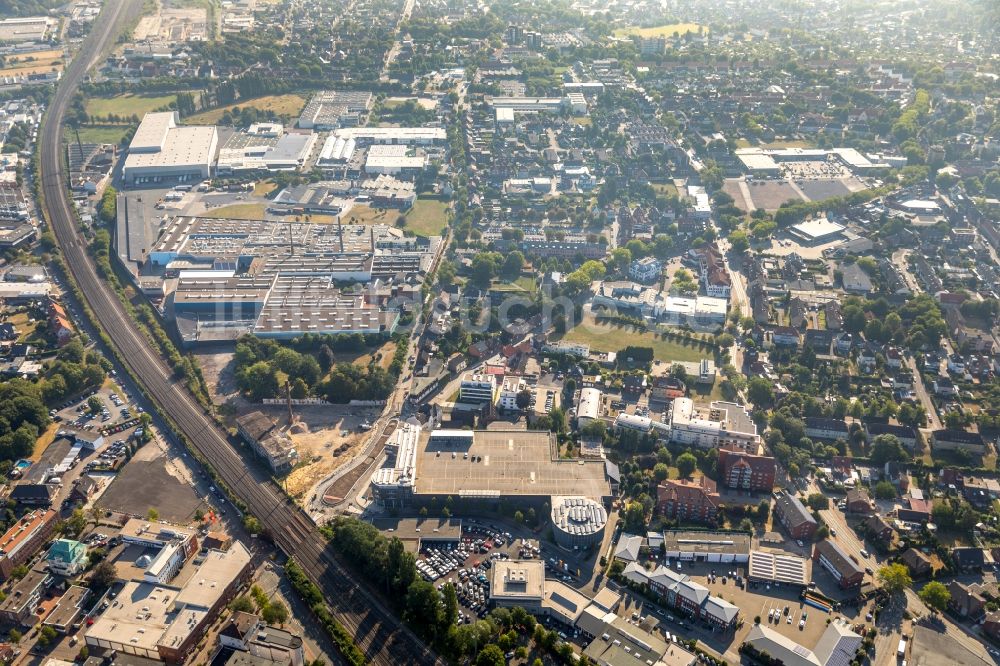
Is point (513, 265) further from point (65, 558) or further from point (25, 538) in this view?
point (25, 538)

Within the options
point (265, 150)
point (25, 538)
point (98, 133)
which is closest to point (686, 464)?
point (25, 538)

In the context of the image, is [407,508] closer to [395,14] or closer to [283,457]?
[283,457]

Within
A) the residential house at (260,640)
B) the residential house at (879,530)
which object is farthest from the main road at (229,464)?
the residential house at (879,530)

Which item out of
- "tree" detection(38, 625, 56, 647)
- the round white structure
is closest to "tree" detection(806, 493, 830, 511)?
the round white structure

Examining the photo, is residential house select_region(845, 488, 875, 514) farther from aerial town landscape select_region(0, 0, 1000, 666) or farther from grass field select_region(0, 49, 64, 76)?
grass field select_region(0, 49, 64, 76)

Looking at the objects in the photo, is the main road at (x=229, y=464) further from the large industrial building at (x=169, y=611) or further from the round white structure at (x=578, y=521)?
the round white structure at (x=578, y=521)
